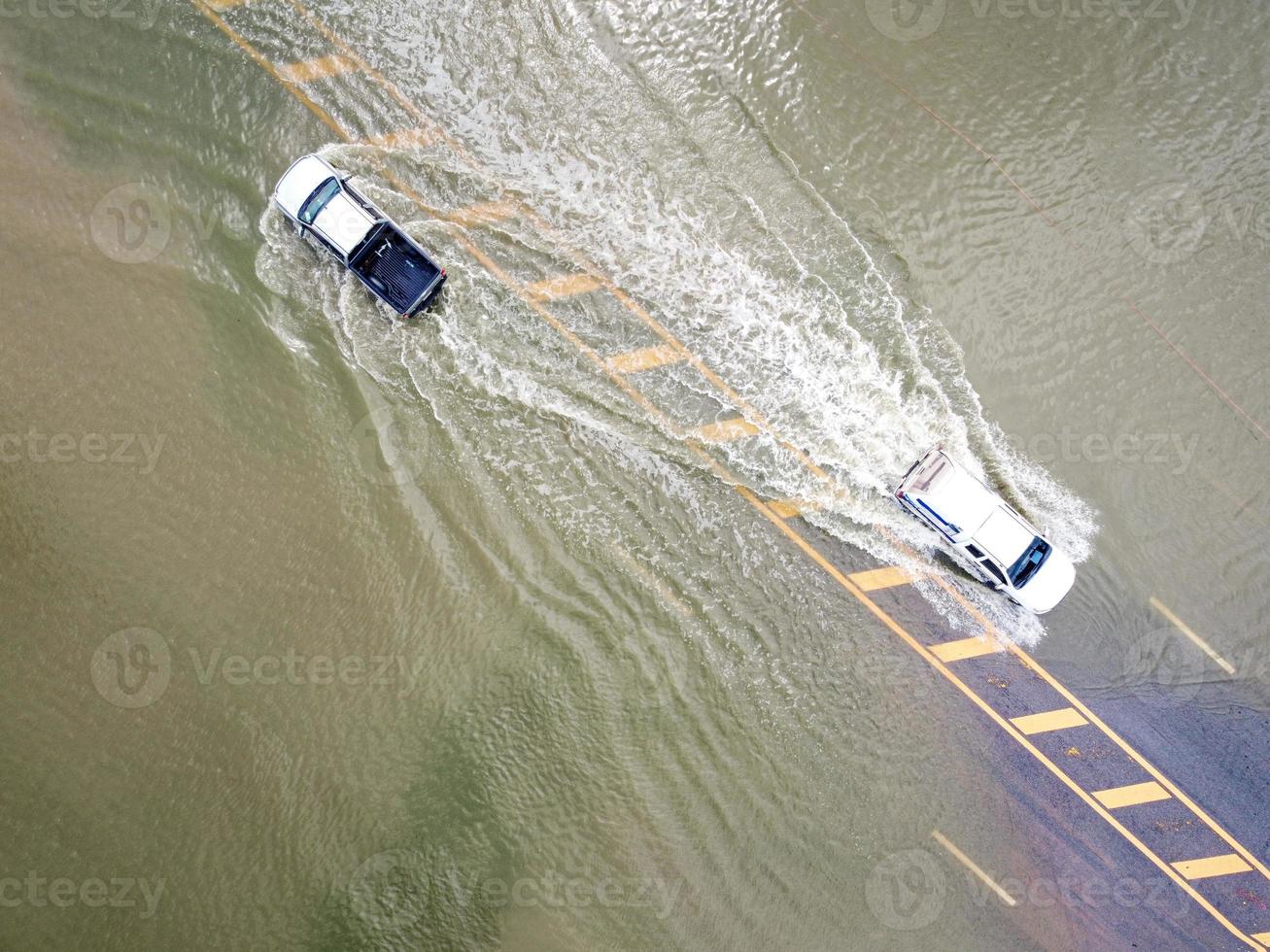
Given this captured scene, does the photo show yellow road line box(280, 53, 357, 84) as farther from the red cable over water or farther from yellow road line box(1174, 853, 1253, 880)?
yellow road line box(1174, 853, 1253, 880)

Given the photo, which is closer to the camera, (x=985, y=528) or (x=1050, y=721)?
(x=985, y=528)

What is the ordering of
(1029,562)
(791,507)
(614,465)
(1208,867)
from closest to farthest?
(1029,562), (614,465), (791,507), (1208,867)

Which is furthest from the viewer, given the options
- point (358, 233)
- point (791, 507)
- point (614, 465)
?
point (791, 507)

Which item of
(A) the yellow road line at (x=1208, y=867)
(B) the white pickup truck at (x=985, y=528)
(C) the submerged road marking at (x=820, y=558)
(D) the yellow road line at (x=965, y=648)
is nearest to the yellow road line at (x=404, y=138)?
(C) the submerged road marking at (x=820, y=558)

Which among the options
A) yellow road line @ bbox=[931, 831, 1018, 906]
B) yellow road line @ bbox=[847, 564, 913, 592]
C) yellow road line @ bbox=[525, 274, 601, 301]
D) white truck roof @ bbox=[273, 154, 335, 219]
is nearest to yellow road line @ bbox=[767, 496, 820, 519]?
yellow road line @ bbox=[847, 564, 913, 592]

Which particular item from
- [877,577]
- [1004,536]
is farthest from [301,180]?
[1004,536]

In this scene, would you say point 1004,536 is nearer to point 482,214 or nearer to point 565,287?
point 565,287

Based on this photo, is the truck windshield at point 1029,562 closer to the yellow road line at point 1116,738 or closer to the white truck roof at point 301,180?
the yellow road line at point 1116,738
